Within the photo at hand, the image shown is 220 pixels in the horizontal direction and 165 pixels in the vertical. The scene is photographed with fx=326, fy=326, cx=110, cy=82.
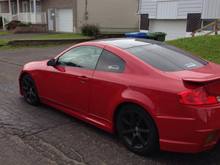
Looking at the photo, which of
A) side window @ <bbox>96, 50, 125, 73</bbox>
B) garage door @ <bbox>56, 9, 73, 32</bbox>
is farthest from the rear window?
garage door @ <bbox>56, 9, 73, 32</bbox>

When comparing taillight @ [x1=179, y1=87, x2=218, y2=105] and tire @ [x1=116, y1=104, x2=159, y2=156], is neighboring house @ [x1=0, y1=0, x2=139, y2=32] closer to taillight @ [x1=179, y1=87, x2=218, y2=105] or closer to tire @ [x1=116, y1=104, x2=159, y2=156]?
tire @ [x1=116, y1=104, x2=159, y2=156]

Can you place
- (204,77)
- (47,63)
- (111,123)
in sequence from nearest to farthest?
(204,77) < (111,123) < (47,63)

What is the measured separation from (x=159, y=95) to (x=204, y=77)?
1.98ft

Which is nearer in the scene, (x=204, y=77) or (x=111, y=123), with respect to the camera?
(x=204, y=77)

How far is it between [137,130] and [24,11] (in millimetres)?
33890

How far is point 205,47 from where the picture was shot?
38.2 feet

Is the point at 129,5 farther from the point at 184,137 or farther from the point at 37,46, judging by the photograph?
the point at 184,137

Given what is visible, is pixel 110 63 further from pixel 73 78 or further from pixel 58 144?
pixel 58 144

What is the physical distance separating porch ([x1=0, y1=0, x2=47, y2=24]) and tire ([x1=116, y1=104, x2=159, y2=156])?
1138 inches

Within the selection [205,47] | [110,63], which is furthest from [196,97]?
[205,47]

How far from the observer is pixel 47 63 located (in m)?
5.98

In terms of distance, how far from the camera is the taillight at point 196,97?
A: 12.2ft

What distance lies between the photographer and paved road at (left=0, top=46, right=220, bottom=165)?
417cm

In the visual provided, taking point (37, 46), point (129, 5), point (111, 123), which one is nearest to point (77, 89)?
point (111, 123)
